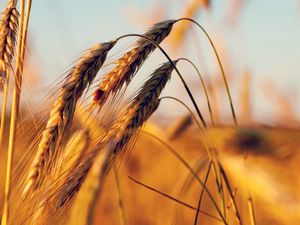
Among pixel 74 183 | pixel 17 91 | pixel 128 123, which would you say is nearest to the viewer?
pixel 74 183

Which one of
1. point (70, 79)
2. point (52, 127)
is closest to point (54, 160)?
point (52, 127)

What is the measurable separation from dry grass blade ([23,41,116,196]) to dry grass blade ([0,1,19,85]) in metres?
0.23

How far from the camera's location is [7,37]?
1.58 meters

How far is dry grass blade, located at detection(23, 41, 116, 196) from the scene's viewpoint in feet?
4.08

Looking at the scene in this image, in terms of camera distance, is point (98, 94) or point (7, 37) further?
point (7, 37)

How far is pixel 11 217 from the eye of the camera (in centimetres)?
152

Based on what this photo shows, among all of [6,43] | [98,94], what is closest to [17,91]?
[6,43]

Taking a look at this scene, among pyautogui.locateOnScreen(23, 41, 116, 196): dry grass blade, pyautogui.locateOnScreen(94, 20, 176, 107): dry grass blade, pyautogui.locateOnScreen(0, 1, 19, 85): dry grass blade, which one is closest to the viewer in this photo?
pyautogui.locateOnScreen(23, 41, 116, 196): dry grass blade

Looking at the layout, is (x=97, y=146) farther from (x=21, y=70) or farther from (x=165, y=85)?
(x=21, y=70)

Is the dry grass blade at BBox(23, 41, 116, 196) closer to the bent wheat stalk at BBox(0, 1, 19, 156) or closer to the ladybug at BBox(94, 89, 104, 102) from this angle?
the ladybug at BBox(94, 89, 104, 102)

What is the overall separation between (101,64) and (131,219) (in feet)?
6.44

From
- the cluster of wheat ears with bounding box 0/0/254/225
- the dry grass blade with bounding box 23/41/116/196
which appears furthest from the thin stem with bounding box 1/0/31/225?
the dry grass blade with bounding box 23/41/116/196

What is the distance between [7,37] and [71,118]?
40 cm

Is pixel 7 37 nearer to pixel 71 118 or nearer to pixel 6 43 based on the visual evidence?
pixel 6 43
